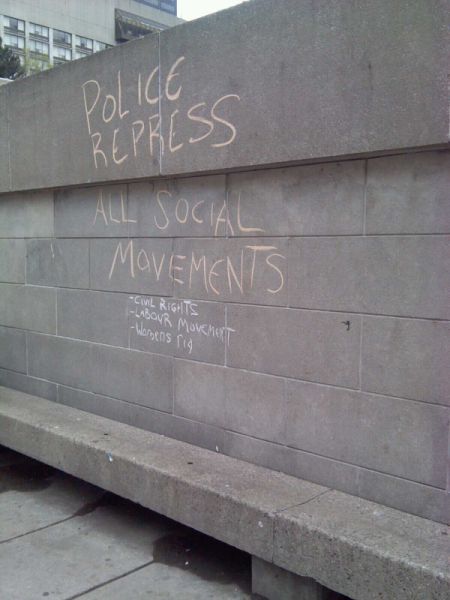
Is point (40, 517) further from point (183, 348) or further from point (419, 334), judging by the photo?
point (419, 334)

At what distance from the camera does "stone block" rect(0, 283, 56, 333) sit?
5246 millimetres

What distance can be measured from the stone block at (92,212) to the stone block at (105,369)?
2.90 feet

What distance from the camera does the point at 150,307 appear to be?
4.37 m

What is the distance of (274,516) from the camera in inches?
119

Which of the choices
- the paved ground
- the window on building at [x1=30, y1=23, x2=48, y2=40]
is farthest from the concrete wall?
the window on building at [x1=30, y1=23, x2=48, y2=40]

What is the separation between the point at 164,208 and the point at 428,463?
234 cm

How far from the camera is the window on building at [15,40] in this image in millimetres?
61122

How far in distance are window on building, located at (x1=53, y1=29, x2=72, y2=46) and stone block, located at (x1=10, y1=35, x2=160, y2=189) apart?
6805 cm

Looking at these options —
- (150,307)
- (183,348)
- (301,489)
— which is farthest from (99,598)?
(150,307)

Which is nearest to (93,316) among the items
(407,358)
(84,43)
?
(407,358)

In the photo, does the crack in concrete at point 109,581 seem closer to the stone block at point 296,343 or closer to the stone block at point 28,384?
the stone block at point 296,343

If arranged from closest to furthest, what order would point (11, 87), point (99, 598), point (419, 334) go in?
point (419, 334) < point (99, 598) < point (11, 87)

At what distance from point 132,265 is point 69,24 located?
232ft

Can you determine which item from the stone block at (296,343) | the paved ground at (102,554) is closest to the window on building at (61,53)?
the paved ground at (102,554)
